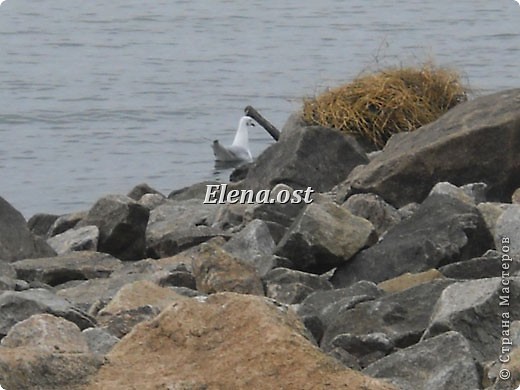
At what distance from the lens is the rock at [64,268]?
762cm

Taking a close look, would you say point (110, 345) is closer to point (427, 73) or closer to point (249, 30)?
point (427, 73)

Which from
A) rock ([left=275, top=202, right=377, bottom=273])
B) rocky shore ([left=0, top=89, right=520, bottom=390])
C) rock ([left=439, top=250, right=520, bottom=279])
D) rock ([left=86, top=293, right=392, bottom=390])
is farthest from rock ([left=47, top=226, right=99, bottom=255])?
rock ([left=86, top=293, right=392, bottom=390])

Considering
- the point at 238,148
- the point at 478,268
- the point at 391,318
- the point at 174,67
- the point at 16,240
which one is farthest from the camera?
the point at 174,67

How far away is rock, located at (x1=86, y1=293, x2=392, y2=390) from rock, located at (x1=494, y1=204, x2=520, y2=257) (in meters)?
2.41

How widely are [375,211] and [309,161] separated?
6.92 ft

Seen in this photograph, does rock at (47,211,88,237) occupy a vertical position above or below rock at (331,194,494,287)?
below

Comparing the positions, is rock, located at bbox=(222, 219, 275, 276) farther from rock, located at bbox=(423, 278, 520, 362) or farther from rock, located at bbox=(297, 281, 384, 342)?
rock, located at bbox=(423, 278, 520, 362)

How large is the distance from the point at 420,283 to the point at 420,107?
7.03m

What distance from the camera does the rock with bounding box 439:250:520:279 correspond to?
21.0ft

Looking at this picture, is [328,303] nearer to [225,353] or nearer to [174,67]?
[225,353]

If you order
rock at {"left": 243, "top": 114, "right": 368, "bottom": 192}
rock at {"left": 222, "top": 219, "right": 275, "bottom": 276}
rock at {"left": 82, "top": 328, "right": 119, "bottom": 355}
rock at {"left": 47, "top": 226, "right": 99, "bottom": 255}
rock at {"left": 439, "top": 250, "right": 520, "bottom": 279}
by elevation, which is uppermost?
rock at {"left": 82, "top": 328, "right": 119, "bottom": 355}

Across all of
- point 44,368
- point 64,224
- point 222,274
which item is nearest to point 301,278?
point 222,274

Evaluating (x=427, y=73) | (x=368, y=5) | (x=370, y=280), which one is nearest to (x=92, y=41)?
(x=368, y=5)

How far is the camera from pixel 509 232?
22.7 ft
